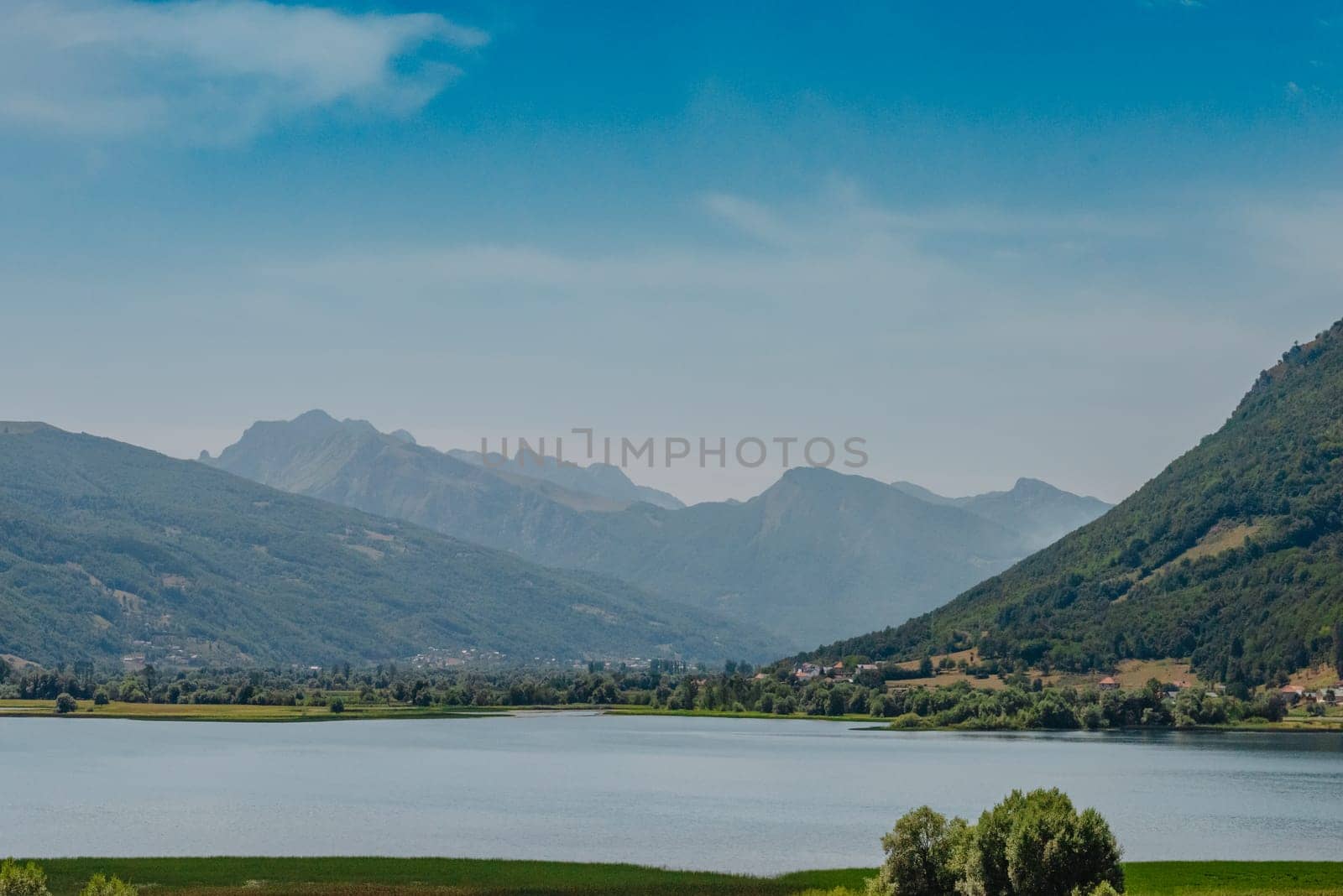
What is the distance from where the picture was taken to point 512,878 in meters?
66.3

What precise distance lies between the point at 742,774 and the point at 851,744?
39330mm

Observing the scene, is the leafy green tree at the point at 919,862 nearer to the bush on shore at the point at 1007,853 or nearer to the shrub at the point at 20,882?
the bush on shore at the point at 1007,853

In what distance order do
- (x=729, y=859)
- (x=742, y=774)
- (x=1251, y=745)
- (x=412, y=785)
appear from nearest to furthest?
(x=729, y=859)
(x=412, y=785)
(x=742, y=774)
(x=1251, y=745)

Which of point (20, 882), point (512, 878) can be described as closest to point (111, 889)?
point (20, 882)

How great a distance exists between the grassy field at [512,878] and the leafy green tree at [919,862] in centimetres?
283

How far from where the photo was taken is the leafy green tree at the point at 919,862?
57.2 metres

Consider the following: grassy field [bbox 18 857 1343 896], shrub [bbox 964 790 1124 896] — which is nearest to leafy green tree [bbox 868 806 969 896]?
shrub [bbox 964 790 1124 896]

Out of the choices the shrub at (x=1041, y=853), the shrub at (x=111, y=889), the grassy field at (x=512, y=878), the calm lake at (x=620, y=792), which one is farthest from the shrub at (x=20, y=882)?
the shrub at (x=1041, y=853)

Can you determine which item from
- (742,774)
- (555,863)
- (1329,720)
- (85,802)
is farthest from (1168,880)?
(1329,720)

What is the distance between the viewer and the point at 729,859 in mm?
73312

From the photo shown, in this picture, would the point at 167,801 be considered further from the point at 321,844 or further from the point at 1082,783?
the point at 1082,783

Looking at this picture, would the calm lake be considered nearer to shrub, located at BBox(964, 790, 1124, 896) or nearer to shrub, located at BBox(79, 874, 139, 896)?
shrub, located at BBox(964, 790, 1124, 896)

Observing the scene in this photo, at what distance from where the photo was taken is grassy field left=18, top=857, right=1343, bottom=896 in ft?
206

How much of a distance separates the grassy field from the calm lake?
338 cm
